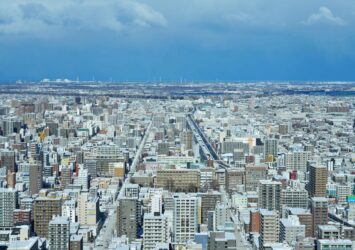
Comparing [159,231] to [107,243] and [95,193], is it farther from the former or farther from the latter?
[95,193]

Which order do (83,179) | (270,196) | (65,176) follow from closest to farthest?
(270,196) < (83,179) < (65,176)

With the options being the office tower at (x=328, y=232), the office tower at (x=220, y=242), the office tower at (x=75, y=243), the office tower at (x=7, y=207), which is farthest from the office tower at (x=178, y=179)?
the office tower at (x=220, y=242)

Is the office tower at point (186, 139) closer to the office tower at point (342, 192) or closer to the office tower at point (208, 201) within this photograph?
the office tower at point (342, 192)

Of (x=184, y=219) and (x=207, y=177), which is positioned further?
(x=207, y=177)

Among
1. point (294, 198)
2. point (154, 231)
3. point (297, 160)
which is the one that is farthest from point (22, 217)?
point (297, 160)

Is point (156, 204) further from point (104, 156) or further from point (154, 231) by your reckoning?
point (104, 156)

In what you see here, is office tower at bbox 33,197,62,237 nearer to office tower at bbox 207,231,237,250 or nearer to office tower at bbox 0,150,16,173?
office tower at bbox 207,231,237,250
